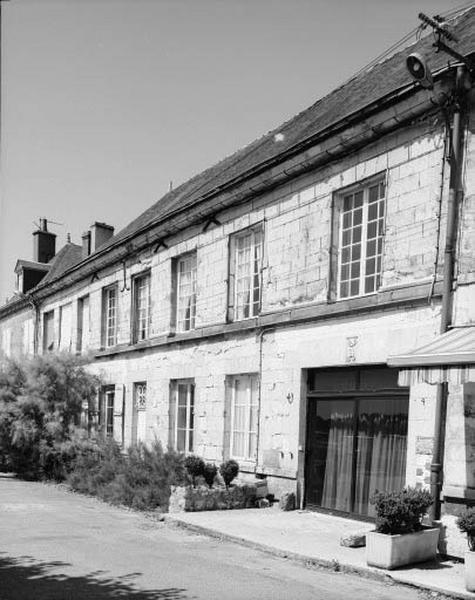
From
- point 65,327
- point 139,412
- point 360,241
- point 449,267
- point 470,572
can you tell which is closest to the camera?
point 470,572

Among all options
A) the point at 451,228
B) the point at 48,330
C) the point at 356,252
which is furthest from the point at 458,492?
the point at 48,330

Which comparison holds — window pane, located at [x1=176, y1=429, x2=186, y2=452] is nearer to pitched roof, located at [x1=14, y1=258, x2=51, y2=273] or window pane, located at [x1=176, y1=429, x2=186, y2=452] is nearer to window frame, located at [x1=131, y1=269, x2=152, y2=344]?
window frame, located at [x1=131, y1=269, x2=152, y2=344]

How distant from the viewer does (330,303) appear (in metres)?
10.5

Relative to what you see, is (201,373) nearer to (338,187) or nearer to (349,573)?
(338,187)

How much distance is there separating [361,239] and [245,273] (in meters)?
3.38

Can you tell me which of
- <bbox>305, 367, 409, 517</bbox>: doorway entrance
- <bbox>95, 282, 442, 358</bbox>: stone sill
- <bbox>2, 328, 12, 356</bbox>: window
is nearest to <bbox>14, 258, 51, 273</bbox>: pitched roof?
<bbox>2, 328, 12, 356</bbox>: window

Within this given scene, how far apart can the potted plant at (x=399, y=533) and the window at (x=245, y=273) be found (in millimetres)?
5701

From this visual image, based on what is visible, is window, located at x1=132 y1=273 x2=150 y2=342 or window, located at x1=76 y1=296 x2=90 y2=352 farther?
window, located at x1=76 y1=296 x2=90 y2=352

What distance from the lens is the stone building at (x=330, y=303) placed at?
27.9ft

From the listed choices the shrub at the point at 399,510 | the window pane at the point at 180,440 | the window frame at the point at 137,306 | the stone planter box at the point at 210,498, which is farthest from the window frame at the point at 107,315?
the shrub at the point at 399,510

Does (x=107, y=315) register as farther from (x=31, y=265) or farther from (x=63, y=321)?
(x=31, y=265)

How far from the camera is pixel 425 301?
8.77m

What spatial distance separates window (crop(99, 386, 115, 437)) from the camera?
18.5 metres

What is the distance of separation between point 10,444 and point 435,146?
12.6 metres
